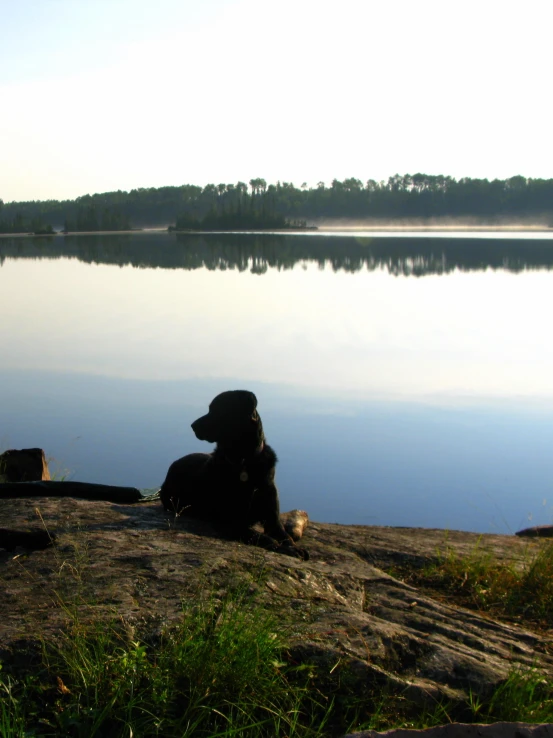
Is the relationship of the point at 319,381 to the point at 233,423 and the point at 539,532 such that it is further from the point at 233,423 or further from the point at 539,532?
the point at 233,423

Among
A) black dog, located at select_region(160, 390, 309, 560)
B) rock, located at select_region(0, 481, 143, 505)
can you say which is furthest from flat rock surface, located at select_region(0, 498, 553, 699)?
rock, located at select_region(0, 481, 143, 505)

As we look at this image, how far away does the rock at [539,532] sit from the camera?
754cm

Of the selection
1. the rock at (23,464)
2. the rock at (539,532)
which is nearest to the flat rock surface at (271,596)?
the rock at (23,464)

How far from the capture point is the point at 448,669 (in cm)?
354

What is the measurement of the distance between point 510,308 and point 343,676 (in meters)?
24.2

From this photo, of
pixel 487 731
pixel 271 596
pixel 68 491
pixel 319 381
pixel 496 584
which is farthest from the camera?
pixel 319 381

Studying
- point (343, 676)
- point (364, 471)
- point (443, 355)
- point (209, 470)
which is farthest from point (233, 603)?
point (443, 355)

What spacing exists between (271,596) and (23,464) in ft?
14.5

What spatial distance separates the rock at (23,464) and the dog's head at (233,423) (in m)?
2.94

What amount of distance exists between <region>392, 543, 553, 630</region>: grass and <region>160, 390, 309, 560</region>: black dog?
0.89m

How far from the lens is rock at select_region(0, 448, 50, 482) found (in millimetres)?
7590

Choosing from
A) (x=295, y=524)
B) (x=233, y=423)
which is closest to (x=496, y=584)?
(x=295, y=524)

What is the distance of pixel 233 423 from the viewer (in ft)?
17.2

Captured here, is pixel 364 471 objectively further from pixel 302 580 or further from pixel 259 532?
pixel 302 580
